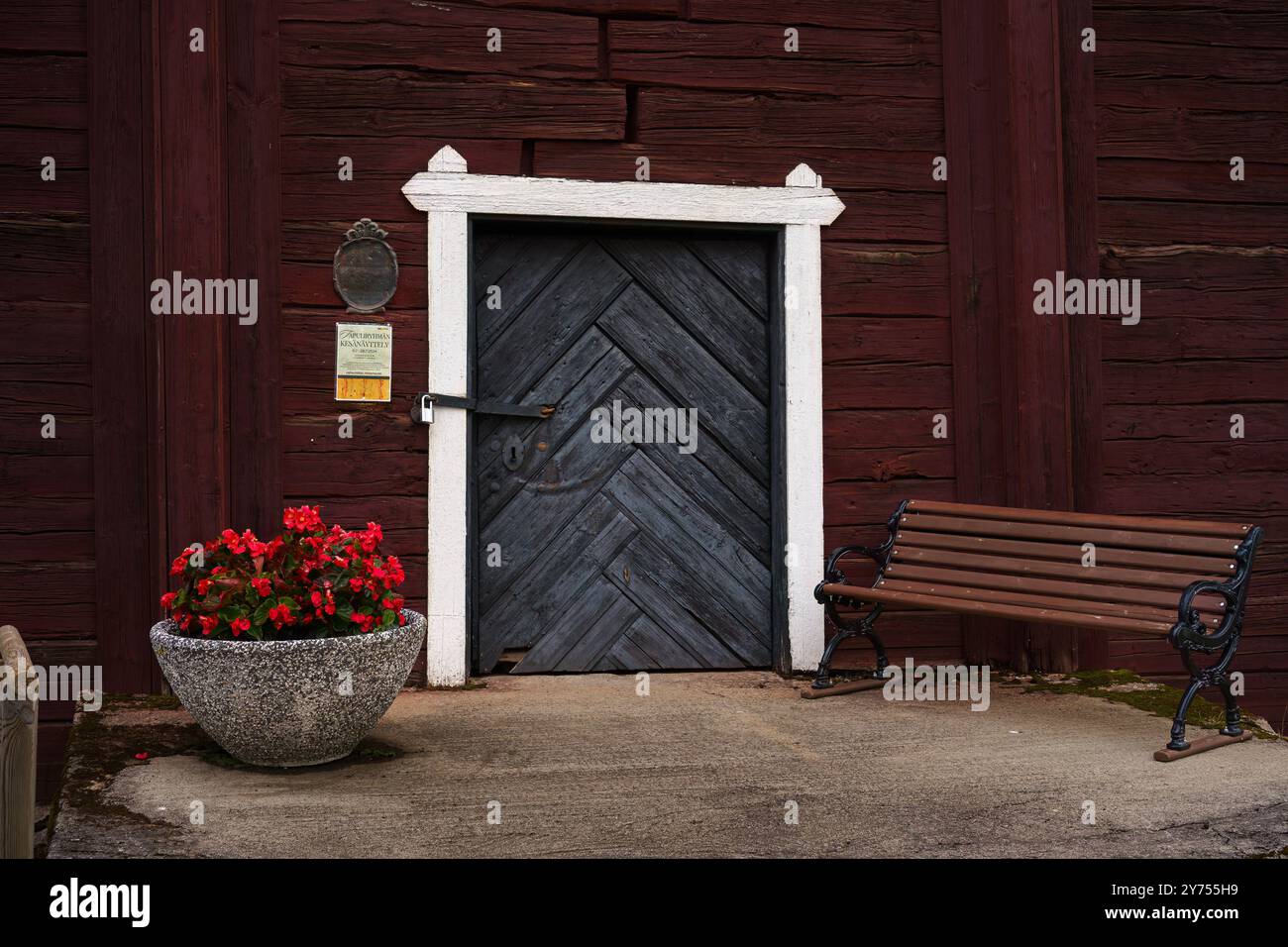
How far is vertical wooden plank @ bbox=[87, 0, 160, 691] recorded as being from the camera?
472 centimetres

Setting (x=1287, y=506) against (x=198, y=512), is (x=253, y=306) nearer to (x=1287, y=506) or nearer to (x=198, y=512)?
(x=198, y=512)

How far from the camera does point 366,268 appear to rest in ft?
16.1

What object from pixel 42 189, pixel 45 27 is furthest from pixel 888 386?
pixel 45 27

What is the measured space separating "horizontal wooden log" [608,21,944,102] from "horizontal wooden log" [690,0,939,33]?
0.03 meters

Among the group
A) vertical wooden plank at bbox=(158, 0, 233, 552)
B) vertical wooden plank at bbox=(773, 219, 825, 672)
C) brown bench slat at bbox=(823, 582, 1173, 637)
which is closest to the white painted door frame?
vertical wooden plank at bbox=(773, 219, 825, 672)

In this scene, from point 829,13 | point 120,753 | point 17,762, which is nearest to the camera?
point 17,762

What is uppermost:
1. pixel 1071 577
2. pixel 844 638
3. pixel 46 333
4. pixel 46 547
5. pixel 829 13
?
pixel 829 13

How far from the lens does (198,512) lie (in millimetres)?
4660

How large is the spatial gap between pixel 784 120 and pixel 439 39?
63.0 inches

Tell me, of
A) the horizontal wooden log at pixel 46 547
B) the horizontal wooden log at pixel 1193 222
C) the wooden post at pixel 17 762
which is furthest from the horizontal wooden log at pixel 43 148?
the horizontal wooden log at pixel 1193 222

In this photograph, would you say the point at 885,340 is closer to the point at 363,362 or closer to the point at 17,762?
the point at 363,362

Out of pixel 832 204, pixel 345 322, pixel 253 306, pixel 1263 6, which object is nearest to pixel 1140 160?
pixel 1263 6

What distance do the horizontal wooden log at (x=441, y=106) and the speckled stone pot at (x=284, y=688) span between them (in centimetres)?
240

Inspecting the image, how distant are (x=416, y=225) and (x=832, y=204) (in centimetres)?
190
